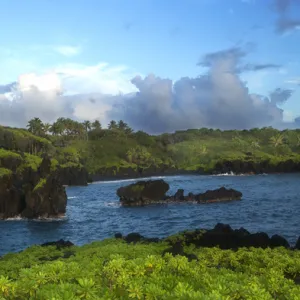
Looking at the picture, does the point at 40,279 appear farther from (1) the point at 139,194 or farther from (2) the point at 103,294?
(1) the point at 139,194

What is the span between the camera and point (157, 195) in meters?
102

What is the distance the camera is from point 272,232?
189ft

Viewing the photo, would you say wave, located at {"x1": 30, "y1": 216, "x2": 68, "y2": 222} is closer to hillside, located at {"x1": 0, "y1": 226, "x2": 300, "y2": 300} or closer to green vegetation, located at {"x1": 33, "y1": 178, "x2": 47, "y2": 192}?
green vegetation, located at {"x1": 33, "y1": 178, "x2": 47, "y2": 192}

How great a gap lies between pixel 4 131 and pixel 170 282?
186151mm

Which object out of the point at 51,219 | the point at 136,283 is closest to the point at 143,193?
the point at 51,219

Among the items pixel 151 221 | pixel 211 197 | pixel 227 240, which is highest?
pixel 227 240

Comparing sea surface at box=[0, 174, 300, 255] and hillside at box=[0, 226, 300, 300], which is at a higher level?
hillside at box=[0, 226, 300, 300]

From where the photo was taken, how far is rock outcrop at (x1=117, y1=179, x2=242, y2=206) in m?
98.5

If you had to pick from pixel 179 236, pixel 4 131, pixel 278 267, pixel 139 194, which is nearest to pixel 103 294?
pixel 278 267

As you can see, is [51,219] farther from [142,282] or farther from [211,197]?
[142,282]

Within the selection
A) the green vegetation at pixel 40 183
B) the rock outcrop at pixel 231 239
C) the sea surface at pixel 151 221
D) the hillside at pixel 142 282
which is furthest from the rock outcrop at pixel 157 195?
the hillside at pixel 142 282

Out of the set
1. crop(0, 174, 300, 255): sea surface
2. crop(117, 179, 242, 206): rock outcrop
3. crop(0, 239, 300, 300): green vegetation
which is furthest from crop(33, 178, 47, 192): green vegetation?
crop(0, 239, 300, 300): green vegetation

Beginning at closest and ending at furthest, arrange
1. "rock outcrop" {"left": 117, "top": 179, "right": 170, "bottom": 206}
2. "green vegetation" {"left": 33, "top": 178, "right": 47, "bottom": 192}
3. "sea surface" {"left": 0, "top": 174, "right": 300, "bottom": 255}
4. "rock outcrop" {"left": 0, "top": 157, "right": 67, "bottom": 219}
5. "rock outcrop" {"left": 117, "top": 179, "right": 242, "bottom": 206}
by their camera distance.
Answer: "sea surface" {"left": 0, "top": 174, "right": 300, "bottom": 255} < "rock outcrop" {"left": 0, "top": 157, "right": 67, "bottom": 219} < "green vegetation" {"left": 33, "top": 178, "right": 47, "bottom": 192} < "rock outcrop" {"left": 117, "top": 179, "right": 242, "bottom": 206} < "rock outcrop" {"left": 117, "top": 179, "right": 170, "bottom": 206}

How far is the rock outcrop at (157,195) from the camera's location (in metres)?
98.5
